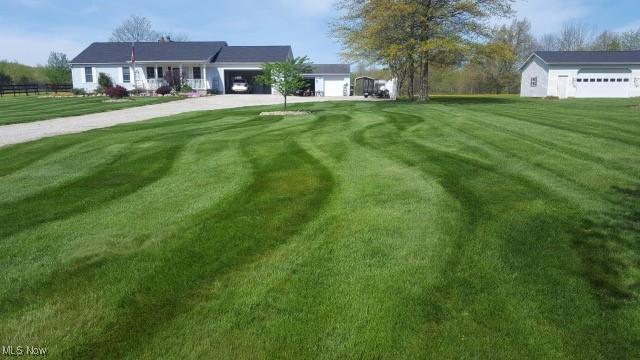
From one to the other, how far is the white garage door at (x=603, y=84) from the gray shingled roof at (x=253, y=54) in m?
28.5

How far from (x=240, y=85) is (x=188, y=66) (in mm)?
5271

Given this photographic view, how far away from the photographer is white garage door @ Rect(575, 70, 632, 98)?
140 ft

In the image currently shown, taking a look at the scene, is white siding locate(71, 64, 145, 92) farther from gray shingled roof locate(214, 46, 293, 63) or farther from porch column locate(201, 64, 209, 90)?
gray shingled roof locate(214, 46, 293, 63)

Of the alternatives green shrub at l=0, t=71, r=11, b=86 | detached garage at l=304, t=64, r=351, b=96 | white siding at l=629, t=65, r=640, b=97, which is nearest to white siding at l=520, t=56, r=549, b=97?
white siding at l=629, t=65, r=640, b=97

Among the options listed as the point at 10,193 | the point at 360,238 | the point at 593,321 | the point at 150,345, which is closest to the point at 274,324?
the point at 150,345

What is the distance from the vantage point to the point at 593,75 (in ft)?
141

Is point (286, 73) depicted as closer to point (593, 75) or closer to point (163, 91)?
point (163, 91)

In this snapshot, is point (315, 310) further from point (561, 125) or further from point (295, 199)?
point (561, 125)

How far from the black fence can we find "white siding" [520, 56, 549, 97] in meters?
46.5

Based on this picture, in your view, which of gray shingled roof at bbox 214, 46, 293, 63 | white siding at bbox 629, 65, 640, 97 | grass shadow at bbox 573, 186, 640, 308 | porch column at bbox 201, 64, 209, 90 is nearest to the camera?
grass shadow at bbox 573, 186, 640, 308

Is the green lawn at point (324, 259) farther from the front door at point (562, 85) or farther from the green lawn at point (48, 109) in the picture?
the front door at point (562, 85)

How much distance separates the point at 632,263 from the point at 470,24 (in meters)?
26.2

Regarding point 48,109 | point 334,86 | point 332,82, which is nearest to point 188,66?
point 332,82

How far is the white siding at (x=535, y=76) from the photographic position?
44.8m
